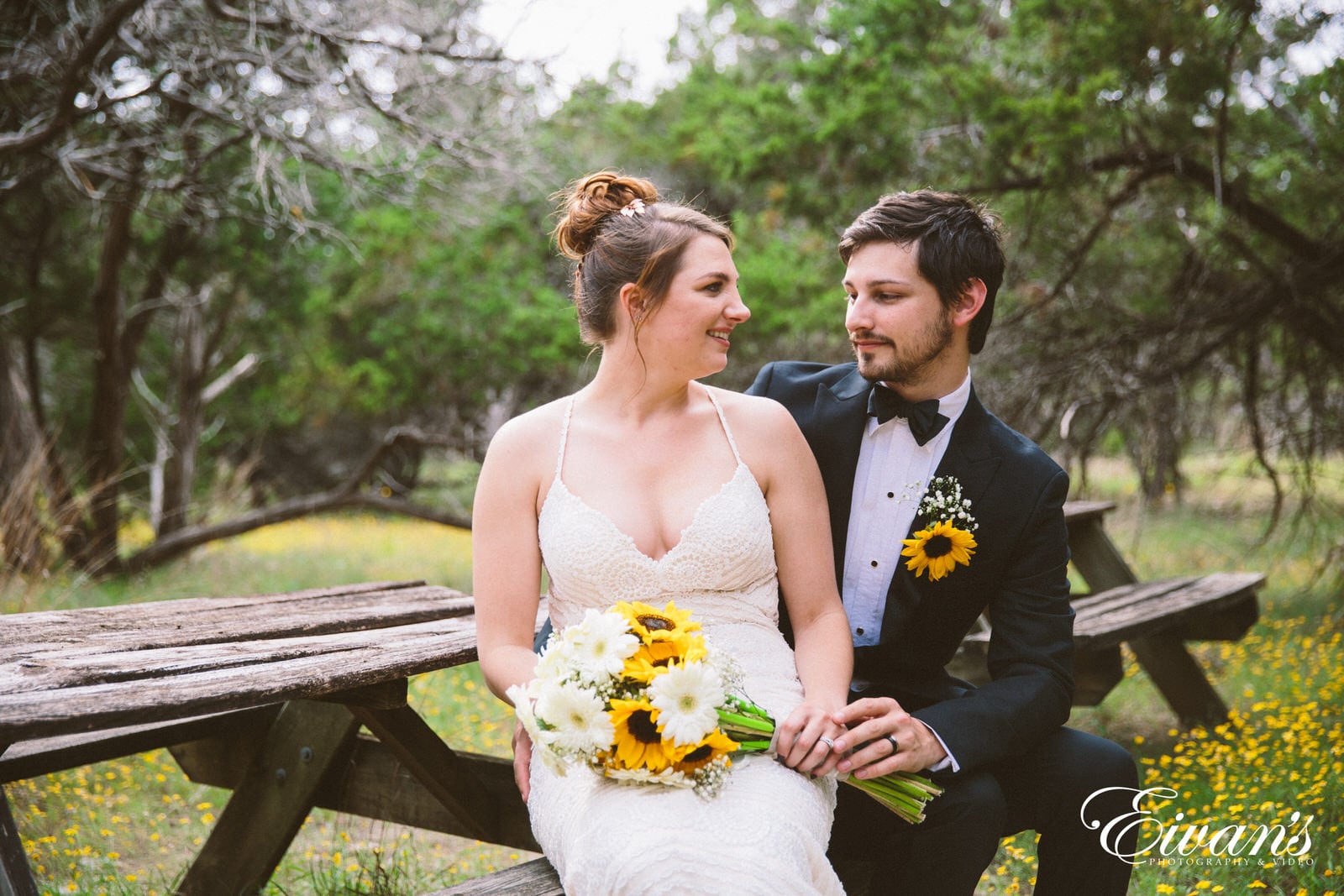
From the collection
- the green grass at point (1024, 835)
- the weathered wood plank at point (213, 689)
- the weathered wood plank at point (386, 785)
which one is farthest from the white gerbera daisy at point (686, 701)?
the green grass at point (1024, 835)

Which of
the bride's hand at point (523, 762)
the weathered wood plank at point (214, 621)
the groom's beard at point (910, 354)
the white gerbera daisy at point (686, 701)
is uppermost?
the groom's beard at point (910, 354)

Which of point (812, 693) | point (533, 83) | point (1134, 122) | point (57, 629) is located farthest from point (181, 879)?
point (1134, 122)

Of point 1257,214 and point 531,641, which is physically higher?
point 1257,214

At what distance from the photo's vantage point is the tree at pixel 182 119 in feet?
19.7

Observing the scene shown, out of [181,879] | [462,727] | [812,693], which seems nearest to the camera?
[812,693]

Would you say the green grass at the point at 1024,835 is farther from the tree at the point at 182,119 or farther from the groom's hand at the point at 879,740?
the tree at the point at 182,119

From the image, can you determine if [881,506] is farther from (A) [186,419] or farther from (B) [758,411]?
(A) [186,419]

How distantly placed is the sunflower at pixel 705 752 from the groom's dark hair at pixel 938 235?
143cm

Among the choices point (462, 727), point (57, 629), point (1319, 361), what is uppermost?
point (1319, 361)

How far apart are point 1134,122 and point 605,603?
5.62m

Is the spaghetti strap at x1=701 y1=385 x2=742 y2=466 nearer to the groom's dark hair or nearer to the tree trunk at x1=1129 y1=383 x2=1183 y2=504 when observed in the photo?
the groom's dark hair

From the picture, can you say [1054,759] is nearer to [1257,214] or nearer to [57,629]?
[57,629]

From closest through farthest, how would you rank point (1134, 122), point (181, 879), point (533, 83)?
point (181, 879), point (1134, 122), point (533, 83)

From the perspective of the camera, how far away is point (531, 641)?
2666mm
